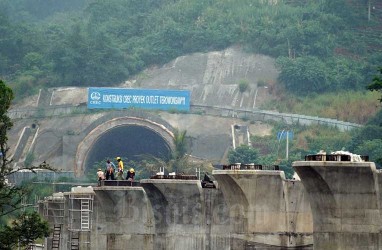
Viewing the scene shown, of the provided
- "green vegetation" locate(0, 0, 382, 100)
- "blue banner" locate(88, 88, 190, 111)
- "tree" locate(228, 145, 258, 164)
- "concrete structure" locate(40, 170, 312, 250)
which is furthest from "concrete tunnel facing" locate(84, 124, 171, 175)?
"concrete structure" locate(40, 170, 312, 250)

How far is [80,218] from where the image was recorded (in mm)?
66500

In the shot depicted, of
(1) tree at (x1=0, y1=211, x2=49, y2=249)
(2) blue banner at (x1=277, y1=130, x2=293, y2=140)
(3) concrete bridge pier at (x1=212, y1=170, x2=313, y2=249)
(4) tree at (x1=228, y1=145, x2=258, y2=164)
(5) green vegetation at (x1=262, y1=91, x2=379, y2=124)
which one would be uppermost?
(5) green vegetation at (x1=262, y1=91, x2=379, y2=124)

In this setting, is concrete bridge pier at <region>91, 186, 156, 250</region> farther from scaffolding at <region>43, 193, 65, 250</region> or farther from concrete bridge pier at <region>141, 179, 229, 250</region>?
scaffolding at <region>43, 193, 65, 250</region>

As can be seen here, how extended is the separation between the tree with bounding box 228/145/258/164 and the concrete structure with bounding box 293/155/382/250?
6235 centimetres

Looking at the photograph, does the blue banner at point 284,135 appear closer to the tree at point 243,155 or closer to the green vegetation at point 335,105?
the green vegetation at point 335,105

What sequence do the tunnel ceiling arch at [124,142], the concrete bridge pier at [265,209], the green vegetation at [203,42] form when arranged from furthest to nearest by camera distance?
1. the green vegetation at [203,42]
2. the tunnel ceiling arch at [124,142]
3. the concrete bridge pier at [265,209]

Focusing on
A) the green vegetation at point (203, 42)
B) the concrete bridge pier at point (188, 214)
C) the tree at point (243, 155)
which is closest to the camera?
the concrete bridge pier at point (188, 214)

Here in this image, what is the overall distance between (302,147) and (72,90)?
2425cm

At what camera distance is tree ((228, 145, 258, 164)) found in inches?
4205

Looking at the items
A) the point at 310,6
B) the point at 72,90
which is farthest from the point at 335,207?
the point at 310,6

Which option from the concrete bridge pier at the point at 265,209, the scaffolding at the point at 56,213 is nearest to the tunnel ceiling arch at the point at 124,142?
the scaffolding at the point at 56,213

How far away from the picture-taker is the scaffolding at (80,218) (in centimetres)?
6481

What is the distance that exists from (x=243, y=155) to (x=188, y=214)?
168ft

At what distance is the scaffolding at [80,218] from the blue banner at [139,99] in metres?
49.6
